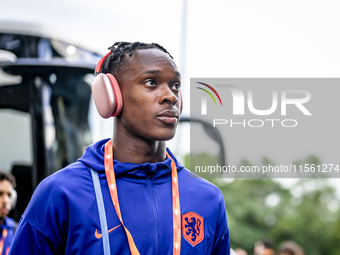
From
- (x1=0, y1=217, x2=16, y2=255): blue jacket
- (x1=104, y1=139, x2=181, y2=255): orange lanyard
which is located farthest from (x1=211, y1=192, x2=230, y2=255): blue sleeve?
(x1=0, y1=217, x2=16, y2=255): blue jacket

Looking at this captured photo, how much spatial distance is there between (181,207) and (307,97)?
3.84 m

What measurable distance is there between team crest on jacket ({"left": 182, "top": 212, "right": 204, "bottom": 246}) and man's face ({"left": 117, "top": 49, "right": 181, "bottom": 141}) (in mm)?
366

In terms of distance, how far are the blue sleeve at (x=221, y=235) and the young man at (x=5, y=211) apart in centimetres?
233

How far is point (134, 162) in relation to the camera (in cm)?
185

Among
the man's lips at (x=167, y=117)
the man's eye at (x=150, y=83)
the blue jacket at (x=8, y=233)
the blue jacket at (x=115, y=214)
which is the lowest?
the blue jacket at (x=8, y=233)

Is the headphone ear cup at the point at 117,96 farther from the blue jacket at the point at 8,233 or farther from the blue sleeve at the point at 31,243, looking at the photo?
the blue jacket at the point at 8,233

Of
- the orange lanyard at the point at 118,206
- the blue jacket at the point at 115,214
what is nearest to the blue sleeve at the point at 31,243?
the blue jacket at the point at 115,214

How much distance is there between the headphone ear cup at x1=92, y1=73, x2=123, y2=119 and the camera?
1794mm

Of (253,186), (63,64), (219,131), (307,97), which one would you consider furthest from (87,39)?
(253,186)

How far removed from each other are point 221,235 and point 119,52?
986 millimetres

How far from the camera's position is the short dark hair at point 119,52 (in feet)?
6.22

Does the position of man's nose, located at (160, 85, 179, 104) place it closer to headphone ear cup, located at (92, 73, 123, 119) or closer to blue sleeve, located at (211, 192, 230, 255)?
headphone ear cup, located at (92, 73, 123, 119)

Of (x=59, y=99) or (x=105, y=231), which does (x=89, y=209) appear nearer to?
(x=105, y=231)

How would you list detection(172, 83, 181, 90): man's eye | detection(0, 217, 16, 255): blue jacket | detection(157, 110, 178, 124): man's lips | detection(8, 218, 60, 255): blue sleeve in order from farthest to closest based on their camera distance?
detection(0, 217, 16, 255): blue jacket < detection(172, 83, 181, 90): man's eye < detection(157, 110, 178, 124): man's lips < detection(8, 218, 60, 255): blue sleeve
